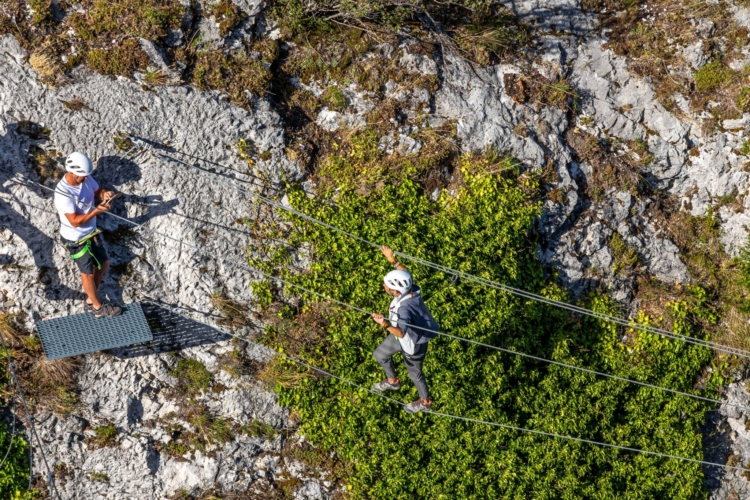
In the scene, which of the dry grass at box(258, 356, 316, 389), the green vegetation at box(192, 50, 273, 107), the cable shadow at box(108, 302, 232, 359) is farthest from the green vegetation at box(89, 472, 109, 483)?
the green vegetation at box(192, 50, 273, 107)

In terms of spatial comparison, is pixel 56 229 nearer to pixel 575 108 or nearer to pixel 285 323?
pixel 285 323

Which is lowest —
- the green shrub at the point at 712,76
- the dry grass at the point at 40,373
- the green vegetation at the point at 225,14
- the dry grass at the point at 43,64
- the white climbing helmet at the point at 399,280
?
the dry grass at the point at 40,373

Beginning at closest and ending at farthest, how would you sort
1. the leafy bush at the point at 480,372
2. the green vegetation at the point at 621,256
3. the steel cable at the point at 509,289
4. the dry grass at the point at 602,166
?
the steel cable at the point at 509,289, the leafy bush at the point at 480,372, the green vegetation at the point at 621,256, the dry grass at the point at 602,166

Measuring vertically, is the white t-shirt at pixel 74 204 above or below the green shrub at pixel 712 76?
below

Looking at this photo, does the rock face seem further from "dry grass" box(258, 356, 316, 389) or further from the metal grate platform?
the metal grate platform

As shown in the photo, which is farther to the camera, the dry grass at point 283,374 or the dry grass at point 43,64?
the dry grass at point 283,374

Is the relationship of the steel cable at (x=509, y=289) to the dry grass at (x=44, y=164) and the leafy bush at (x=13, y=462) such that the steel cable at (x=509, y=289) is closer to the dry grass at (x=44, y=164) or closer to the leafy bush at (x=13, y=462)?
the dry grass at (x=44, y=164)

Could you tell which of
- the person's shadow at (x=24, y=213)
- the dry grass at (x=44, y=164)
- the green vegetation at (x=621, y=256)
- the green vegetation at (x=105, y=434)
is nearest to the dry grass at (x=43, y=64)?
the person's shadow at (x=24, y=213)
